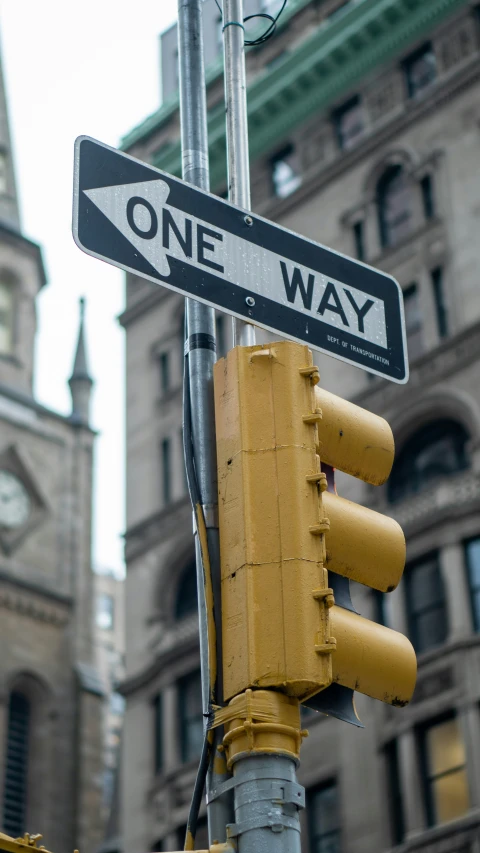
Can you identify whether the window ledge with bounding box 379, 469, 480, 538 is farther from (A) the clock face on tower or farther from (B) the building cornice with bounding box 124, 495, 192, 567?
(A) the clock face on tower

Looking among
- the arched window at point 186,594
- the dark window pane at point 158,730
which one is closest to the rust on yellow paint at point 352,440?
the dark window pane at point 158,730

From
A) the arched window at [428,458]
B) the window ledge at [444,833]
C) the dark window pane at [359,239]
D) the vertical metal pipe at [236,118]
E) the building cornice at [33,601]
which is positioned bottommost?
the vertical metal pipe at [236,118]

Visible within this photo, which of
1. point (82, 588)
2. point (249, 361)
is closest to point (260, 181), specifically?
point (82, 588)

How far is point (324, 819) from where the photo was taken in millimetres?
30609

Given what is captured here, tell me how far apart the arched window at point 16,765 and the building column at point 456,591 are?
90.8 feet

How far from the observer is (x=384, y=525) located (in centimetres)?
576

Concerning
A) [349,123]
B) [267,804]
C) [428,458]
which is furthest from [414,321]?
[267,804]

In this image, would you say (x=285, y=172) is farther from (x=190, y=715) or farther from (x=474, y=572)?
(x=474, y=572)

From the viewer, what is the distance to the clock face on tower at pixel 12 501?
58812mm

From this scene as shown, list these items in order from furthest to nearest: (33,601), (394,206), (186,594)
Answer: (33,601) → (186,594) → (394,206)

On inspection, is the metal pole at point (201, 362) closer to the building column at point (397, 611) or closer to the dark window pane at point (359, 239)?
the building column at point (397, 611)

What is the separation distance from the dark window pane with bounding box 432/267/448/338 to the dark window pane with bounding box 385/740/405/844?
9084 mm

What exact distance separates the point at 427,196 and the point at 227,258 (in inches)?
1190

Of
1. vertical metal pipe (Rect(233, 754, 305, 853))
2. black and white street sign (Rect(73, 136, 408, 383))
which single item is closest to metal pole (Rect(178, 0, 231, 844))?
vertical metal pipe (Rect(233, 754, 305, 853))
